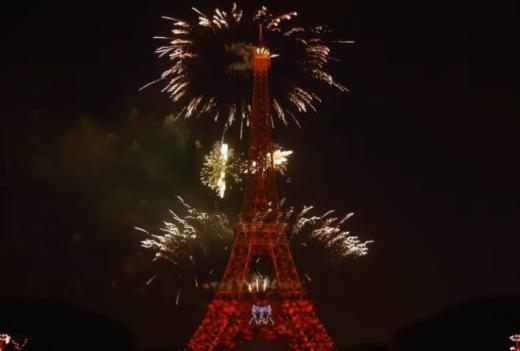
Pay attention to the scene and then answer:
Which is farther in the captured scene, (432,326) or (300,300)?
(300,300)

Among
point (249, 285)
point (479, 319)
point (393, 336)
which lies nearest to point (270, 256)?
point (249, 285)

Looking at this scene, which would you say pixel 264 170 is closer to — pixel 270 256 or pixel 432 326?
pixel 270 256

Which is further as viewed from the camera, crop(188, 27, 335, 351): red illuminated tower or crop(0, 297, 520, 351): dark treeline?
crop(188, 27, 335, 351): red illuminated tower

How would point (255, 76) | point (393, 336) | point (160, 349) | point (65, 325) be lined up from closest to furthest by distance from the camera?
1. point (65, 325)
2. point (393, 336)
3. point (255, 76)
4. point (160, 349)

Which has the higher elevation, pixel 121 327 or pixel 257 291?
pixel 257 291

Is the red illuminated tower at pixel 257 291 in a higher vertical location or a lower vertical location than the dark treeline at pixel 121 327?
higher

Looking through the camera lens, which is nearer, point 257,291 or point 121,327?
point 121,327

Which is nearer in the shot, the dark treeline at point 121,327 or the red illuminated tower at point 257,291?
the dark treeline at point 121,327

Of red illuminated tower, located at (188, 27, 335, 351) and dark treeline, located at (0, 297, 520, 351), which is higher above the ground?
red illuminated tower, located at (188, 27, 335, 351)
